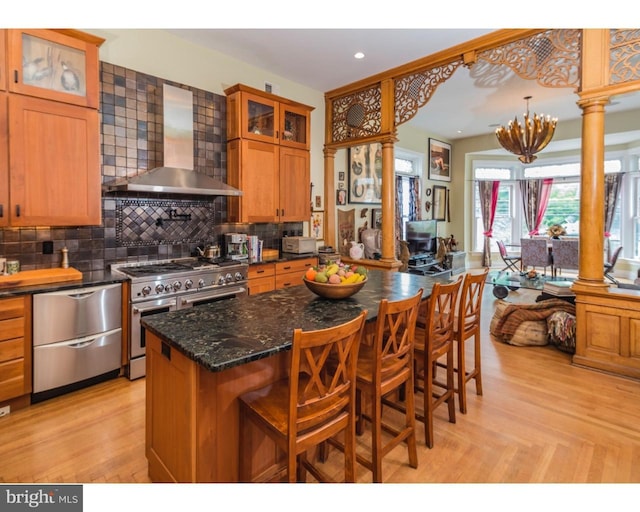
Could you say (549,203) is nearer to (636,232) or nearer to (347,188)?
(636,232)

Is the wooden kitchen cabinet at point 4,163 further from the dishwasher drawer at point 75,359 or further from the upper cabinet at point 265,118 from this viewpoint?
the upper cabinet at point 265,118

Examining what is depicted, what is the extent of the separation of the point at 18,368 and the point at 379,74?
15.6 ft

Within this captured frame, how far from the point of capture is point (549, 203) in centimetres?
870

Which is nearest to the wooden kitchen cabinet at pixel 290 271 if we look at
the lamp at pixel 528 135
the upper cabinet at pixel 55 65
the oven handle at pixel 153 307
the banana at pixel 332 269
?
the oven handle at pixel 153 307

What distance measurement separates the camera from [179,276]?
331 centimetres

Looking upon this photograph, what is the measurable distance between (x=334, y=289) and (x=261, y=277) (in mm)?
2076

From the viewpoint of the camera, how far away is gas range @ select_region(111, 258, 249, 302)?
10.2 ft

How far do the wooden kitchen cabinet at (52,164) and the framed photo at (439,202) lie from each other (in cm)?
Result: 699

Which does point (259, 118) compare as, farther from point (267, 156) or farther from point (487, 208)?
point (487, 208)

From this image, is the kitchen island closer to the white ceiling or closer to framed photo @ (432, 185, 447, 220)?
the white ceiling

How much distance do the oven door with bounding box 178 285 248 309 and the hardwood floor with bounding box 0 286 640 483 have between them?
2.43 ft

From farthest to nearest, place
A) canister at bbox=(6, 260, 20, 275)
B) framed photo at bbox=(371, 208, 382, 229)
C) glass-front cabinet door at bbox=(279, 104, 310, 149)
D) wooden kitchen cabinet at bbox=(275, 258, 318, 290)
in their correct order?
framed photo at bbox=(371, 208, 382, 229) → glass-front cabinet door at bbox=(279, 104, 310, 149) → wooden kitchen cabinet at bbox=(275, 258, 318, 290) → canister at bbox=(6, 260, 20, 275)

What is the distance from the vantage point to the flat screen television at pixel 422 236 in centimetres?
736

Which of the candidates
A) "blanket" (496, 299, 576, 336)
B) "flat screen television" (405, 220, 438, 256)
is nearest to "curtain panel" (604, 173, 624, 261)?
"flat screen television" (405, 220, 438, 256)
